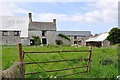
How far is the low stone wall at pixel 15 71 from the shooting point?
10.3 feet

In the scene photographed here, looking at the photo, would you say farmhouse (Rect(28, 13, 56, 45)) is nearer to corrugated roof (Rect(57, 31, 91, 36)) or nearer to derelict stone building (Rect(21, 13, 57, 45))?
derelict stone building (Rect(21, 13, 57, 45))

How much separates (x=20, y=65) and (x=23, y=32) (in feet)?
91.0

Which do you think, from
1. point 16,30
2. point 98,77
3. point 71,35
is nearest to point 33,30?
point 16,30

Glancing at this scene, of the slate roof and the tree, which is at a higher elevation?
the slate roof

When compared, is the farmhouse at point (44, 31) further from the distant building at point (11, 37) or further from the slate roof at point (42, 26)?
the distant building at point (11, 37)

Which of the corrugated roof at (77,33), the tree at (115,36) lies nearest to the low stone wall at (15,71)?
the tree at (115,36)

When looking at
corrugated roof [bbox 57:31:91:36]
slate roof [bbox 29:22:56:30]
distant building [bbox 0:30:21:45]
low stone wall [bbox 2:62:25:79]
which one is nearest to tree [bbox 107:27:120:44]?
slate roof [bbox 29:22:56:30]

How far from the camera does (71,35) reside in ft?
169

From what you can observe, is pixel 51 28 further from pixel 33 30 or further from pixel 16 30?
pixel 16 30

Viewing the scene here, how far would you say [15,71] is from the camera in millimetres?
3354

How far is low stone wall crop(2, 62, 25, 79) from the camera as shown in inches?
123

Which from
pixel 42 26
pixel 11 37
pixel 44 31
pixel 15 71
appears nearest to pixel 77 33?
pixel 42 26

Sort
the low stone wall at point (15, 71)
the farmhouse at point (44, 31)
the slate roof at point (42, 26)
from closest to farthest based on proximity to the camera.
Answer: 1. the low stone wall at point (15, 71)
2. the farmhouse at point (44, 31)
3. the slate roof at point (42, 26)

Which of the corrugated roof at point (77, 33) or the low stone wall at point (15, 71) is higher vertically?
the corrugated roof at point (77, 33)
